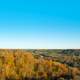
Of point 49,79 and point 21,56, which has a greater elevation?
point 21,56

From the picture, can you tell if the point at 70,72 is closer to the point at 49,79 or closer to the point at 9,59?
the point at 49,79

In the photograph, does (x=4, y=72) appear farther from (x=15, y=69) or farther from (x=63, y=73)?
(x=63, y=73)

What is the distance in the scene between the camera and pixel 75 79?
43.8m

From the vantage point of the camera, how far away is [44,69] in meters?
Result: 50.3

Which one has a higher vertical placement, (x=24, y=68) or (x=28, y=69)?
(x=24, y=68)

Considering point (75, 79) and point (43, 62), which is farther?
point (43, 62)

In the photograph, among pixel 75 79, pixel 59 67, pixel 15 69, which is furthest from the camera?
pixel 59 67

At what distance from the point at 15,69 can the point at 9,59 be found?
9.46 feet

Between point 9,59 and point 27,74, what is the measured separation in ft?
19.6

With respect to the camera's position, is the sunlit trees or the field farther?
the sunlit trees

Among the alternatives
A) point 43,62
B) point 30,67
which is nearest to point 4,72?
point 30,67

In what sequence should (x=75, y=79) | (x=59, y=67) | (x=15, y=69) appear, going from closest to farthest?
(x=75, y=79), (x=15, y=69), (x=59, y=67)

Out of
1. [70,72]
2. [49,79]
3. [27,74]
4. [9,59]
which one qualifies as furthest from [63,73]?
[9,59]

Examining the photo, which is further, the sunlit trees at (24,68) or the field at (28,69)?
the sunlit trees at (24,68)
